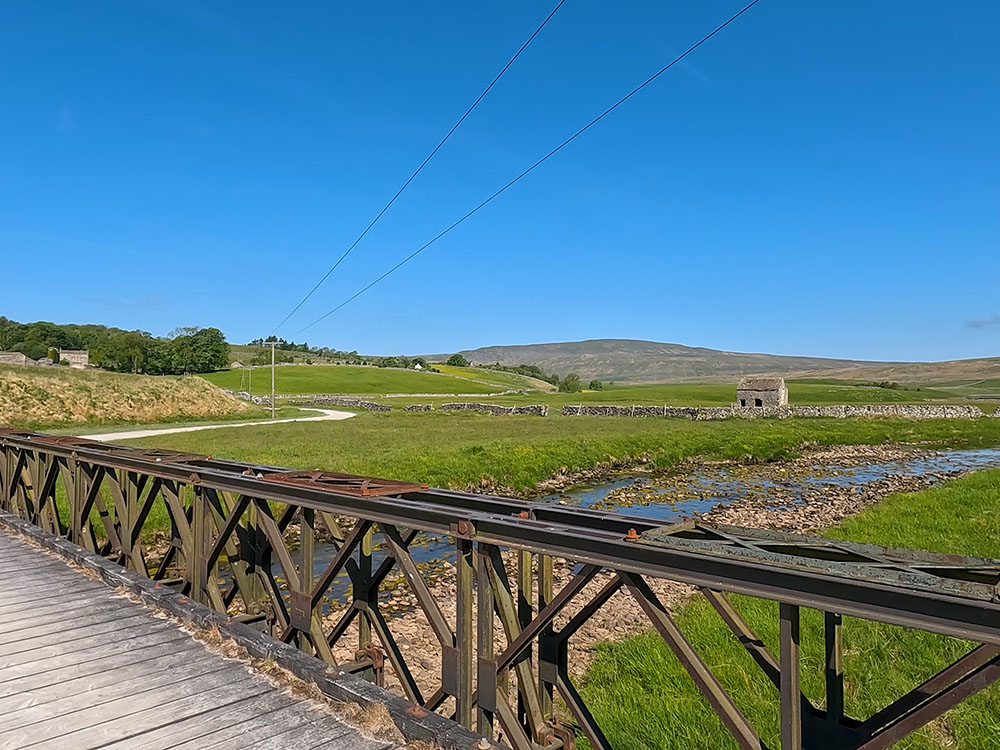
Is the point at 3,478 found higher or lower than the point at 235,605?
higher

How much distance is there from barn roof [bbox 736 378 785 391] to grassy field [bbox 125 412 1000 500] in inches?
622

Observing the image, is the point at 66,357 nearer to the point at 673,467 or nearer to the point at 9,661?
the point at 673,467

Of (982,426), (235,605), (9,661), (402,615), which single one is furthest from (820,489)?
(982,426)

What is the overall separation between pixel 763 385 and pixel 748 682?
2515 inches

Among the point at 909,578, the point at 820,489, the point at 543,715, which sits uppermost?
the point at 909,578

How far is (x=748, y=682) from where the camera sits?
6383 millimetres

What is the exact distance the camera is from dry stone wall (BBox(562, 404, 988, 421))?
60.6 meters

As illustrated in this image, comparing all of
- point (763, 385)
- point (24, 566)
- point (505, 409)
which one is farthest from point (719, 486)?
point (763, 385)

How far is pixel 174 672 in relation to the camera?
4.52 m

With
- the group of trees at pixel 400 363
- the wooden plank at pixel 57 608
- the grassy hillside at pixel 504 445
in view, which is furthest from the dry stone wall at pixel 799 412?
the group of trees at pixel 400 363

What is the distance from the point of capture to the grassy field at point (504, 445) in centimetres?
2255

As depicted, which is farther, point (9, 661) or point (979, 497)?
point (979, 497)

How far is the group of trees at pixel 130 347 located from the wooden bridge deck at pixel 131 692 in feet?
378

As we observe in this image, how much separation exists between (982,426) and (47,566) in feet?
203
